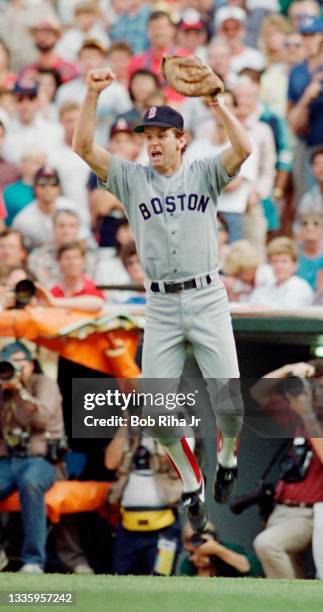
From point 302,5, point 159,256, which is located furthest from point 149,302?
point 302,5

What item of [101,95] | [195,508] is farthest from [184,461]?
[101,95]

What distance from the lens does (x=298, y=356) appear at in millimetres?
8859

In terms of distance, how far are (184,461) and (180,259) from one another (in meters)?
1.02

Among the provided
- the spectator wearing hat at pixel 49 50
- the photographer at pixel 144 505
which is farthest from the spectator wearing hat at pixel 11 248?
the spectator wearing hat at pixel 49 50

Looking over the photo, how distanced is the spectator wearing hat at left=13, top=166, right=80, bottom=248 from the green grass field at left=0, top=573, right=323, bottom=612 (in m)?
4.02

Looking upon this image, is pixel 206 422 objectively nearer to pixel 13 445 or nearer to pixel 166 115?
pixel 13 445

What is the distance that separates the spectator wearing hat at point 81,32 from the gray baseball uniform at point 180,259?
265 inches

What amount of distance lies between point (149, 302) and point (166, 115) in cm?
90

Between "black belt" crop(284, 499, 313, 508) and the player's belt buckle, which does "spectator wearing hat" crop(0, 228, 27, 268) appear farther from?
the player's belt buckle

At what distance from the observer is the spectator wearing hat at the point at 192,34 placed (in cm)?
1271

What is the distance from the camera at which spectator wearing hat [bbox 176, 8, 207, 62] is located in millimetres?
12711

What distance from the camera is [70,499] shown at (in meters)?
8.74

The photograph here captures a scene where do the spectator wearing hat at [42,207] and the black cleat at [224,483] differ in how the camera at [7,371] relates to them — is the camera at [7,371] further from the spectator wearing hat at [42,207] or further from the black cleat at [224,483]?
the spectator wearing hat at [42,207]

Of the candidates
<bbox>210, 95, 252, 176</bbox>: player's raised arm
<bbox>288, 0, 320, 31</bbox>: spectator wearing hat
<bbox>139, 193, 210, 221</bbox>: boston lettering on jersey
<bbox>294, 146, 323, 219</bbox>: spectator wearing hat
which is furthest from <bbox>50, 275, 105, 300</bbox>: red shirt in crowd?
<bbox>288, 0, 320, 31</bbox>: spectator wearing hat
